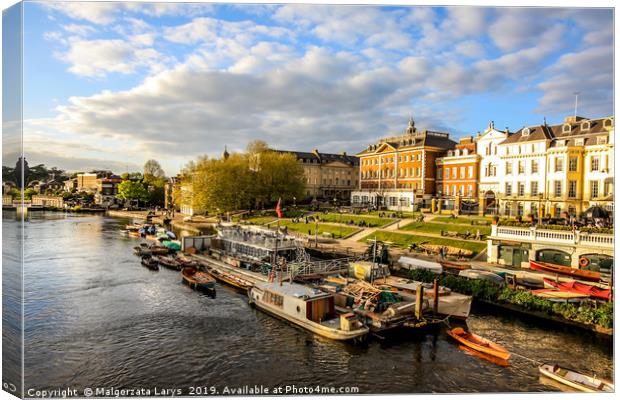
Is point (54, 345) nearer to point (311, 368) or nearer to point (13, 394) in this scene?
point (13, 394)

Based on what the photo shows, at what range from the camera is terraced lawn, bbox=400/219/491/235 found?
37.4 meters

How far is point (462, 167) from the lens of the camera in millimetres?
54438

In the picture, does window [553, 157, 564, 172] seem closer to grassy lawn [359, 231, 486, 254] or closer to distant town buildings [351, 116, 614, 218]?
distant town buildings [351, 116, 614, 218]

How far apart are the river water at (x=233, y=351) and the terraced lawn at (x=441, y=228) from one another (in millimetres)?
16577

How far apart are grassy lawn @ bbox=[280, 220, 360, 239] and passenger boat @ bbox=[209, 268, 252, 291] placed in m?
17.1

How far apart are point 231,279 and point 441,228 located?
900 inches

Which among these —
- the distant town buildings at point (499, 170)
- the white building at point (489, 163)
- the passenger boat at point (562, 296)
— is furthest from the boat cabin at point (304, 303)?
the white building at point (489, 163)

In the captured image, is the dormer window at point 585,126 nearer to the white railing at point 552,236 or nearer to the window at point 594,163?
the window at point 594,163

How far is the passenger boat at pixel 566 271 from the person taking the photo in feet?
78.4

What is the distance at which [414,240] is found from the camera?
38344mm

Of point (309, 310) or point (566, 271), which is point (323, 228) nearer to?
point (566, 271)

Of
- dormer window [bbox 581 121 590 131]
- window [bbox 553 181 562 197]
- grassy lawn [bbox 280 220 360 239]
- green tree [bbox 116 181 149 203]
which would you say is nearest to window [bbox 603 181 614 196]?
window [bbox 553 181 562 197]

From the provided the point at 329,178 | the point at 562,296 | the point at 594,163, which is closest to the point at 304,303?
the point at 562,296

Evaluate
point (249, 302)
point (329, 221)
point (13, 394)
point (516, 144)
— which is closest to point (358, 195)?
point (329, 221)
